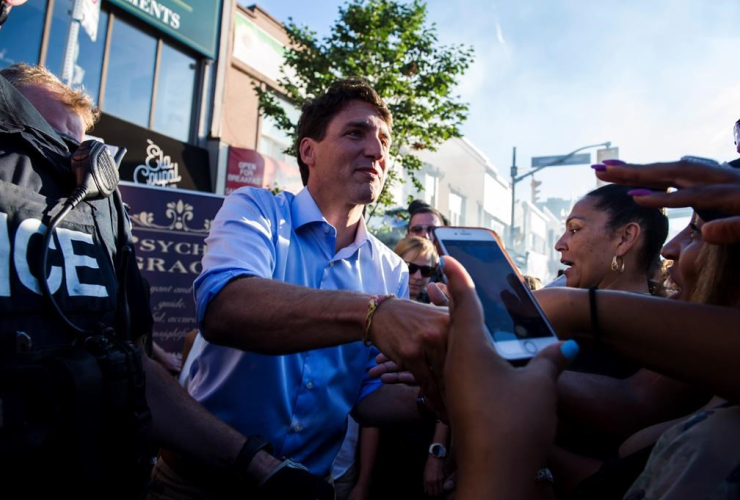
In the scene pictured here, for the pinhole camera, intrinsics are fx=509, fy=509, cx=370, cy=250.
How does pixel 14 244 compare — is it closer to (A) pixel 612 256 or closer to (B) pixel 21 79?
(B) pixel 21 79

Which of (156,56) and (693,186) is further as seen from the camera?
(156,56)

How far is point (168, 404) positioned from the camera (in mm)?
1878

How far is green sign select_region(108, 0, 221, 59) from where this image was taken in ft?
35.5

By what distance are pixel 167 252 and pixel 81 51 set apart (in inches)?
282

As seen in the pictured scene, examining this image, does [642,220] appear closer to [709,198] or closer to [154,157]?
[709,198]

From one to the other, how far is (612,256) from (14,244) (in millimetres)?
2922

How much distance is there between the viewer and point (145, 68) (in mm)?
11242

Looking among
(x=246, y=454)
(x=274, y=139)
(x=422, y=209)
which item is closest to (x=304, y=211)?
Answer: (x=246, y=454)

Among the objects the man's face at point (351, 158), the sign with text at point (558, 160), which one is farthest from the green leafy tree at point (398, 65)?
the sign with text at point (558, 160)

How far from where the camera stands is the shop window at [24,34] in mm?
8677

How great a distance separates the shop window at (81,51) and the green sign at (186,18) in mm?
790

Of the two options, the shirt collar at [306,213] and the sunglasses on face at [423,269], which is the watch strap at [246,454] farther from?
the sunglasses on face at [423,269]

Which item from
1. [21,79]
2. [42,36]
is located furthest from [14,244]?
[42,36]

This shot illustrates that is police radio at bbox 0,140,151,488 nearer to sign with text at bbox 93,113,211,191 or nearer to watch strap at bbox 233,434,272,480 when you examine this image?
watch strap at bbox 233,434,272,480
